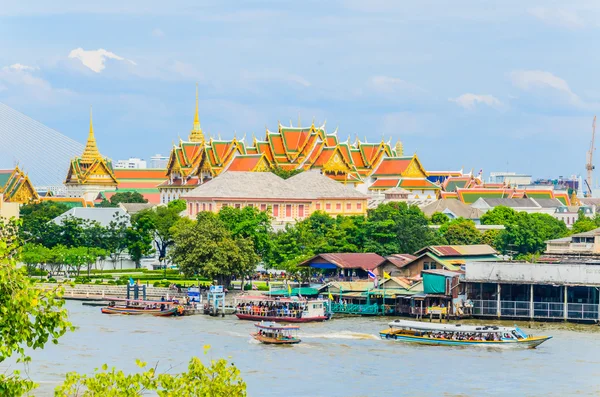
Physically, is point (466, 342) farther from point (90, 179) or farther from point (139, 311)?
point (90, 179)

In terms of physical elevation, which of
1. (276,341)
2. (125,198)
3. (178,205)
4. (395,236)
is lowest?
(276,341)

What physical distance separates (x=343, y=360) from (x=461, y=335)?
6.46m

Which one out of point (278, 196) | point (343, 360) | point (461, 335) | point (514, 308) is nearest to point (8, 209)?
point (278, 196)

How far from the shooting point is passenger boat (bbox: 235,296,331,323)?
184 ft

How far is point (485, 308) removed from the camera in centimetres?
5731

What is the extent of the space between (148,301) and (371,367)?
19.9 meters

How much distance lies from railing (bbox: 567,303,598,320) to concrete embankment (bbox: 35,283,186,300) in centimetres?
1881

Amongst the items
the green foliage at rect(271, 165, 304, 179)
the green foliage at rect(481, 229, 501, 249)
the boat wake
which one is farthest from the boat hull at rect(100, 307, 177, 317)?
the green foliage at rect(271, 165, 304, 179)

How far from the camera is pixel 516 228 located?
82688 millimetres

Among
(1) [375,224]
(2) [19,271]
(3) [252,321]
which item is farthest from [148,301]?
(2) [19,271]

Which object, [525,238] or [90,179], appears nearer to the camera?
[525,238]

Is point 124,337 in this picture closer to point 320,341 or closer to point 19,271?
point 320,341

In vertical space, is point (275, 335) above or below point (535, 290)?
below

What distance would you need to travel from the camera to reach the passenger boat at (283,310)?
184 feet
